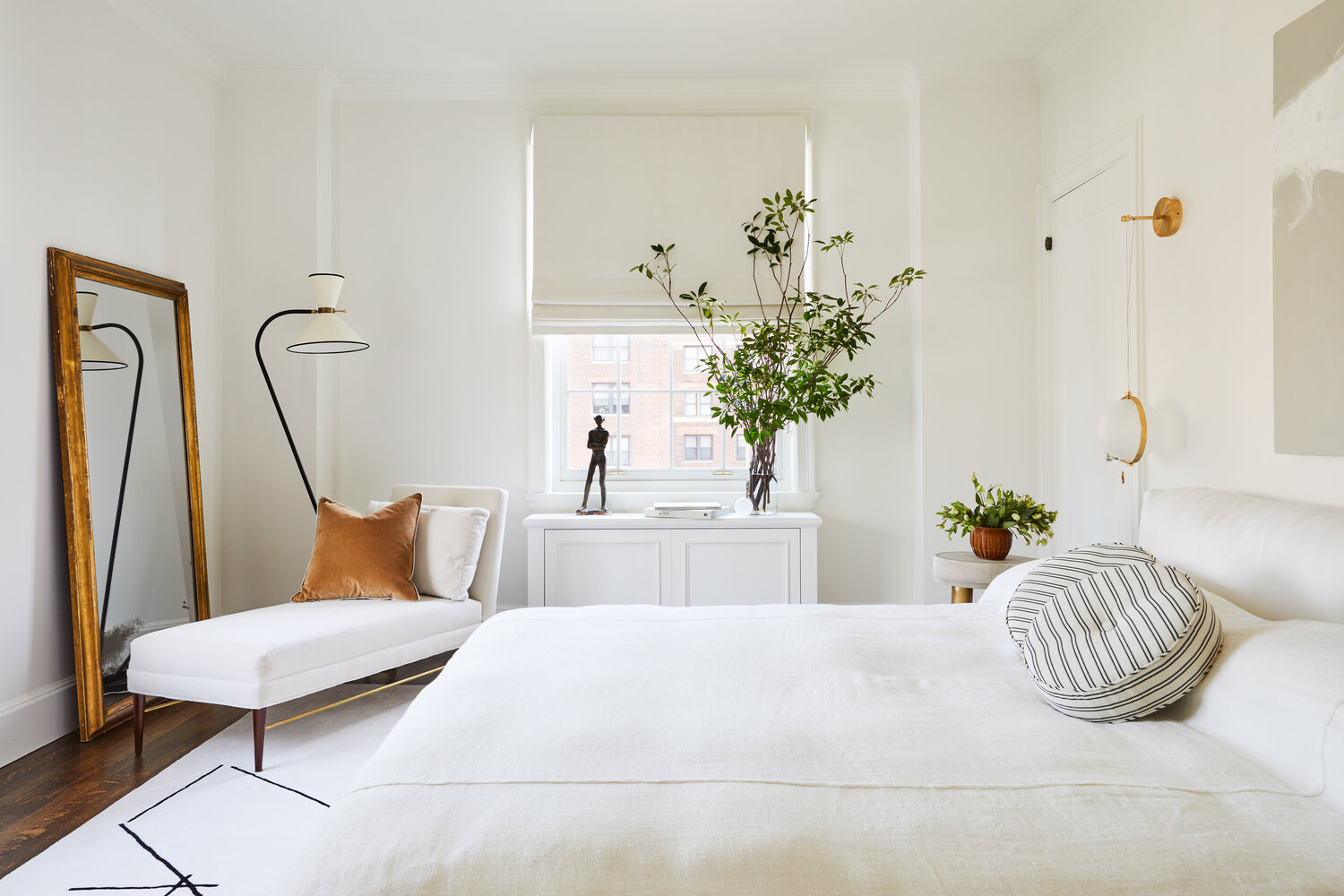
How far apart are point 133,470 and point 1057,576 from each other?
10.2 ft

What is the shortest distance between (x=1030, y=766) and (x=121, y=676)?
2969mm

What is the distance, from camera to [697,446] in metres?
3.81

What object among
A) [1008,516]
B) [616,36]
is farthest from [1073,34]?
[1008,516]

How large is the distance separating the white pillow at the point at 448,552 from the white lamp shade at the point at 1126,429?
229cm

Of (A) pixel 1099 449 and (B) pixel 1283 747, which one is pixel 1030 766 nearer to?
(B) pixel 1283 747

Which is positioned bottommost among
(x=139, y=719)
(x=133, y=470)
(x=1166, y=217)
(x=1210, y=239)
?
(x=139, y=719)

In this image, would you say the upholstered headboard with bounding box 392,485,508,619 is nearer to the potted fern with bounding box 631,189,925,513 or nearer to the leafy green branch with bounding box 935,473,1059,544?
the potted fern with bounding box 631,189,925,513

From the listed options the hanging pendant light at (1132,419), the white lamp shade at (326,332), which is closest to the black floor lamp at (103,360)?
the white lamp shade at (326,332)

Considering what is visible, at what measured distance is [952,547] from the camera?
3480 mm

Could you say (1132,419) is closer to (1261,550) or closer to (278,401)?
(1261,550)

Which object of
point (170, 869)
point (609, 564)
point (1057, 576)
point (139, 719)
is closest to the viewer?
point (1057, 576)

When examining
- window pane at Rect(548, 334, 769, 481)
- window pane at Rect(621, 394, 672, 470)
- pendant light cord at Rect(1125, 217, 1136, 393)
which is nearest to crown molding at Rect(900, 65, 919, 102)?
pendant light cord at Rect(1125, 217, 1136, 393)

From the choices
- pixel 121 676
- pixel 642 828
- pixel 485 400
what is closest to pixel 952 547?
pixel 485 400

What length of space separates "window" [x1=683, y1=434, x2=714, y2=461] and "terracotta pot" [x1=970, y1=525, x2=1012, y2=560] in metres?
1.41
